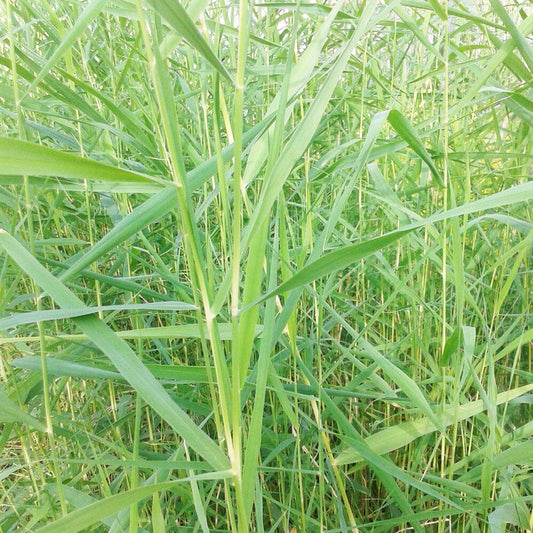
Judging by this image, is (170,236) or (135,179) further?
(170,236)

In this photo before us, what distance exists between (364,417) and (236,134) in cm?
70

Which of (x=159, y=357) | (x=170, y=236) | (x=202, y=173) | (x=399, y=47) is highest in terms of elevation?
(x=399, y=47)

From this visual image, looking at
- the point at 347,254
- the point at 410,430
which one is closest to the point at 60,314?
the point at 347,254

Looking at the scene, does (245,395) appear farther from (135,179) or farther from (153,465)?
(135,179)

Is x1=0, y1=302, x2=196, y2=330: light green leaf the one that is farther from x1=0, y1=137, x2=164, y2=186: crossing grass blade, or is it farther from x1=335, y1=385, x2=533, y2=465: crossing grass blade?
x1=335, y1=385, x2=533, y2=465: crossing grass blade

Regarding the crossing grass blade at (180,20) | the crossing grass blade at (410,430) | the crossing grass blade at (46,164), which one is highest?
the crossing grass blade at (180,20)

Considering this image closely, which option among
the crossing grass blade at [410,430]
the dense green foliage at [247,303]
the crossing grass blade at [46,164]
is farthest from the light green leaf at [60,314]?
the crossing grass blade at [410,430]

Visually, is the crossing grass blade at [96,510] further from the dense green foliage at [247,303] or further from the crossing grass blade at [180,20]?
the crossing grass blade at [180,20]

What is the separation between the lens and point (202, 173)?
591 millimetres

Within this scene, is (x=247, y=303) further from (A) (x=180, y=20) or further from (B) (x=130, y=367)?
(A) (x=180, y=20)

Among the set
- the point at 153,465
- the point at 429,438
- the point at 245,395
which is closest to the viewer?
the point at 153,465

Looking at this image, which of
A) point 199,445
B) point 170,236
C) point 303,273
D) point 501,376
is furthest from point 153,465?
point 501,376

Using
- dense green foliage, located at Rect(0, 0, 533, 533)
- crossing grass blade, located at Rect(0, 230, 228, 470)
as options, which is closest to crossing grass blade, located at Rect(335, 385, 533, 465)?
dense green foliage, located at Rect(0, 0, 533, 533)

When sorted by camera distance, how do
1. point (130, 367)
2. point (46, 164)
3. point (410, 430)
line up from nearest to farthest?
1. point (46, 164)
2. point (130, 367)
3. point (410, 430)
